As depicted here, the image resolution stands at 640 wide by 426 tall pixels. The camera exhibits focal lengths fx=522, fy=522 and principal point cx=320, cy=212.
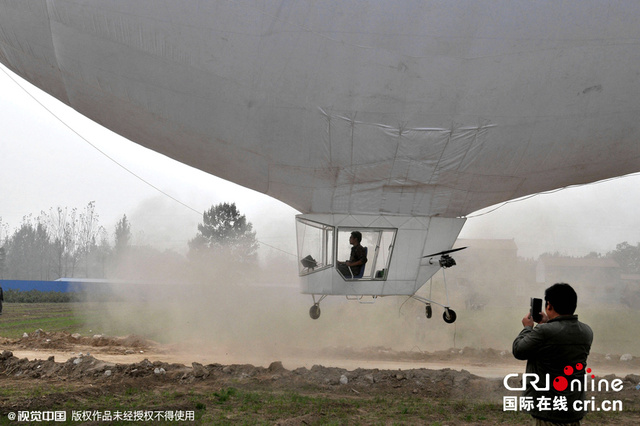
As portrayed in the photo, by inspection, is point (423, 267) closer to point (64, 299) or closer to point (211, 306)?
point (211, 306)

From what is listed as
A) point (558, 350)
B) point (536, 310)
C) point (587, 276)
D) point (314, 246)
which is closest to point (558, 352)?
point (558, 350)

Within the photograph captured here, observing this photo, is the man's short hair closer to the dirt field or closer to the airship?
the airship

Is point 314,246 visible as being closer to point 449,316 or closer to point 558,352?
point 449,316

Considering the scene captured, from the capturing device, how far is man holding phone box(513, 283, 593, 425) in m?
4.37

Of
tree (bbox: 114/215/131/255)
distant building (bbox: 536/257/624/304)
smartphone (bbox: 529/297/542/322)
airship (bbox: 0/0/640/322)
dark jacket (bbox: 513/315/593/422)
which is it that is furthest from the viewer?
tree (bbox: 114/215/131/255)

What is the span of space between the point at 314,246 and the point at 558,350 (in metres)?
7.26

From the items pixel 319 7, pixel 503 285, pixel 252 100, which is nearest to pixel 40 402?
pixel 252 100

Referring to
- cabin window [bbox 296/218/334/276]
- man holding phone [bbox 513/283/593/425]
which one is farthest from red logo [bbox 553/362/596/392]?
cabin window [bbox 296/218/334/276]

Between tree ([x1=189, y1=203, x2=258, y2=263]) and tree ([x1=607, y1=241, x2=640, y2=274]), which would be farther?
tree ([x1=189, y1=203, x2=258, y2=263])

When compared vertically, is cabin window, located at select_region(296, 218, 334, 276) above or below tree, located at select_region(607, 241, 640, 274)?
below

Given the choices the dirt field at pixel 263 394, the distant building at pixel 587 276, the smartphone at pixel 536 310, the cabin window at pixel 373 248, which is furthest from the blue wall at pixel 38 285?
the smartphone at pixel 536 310

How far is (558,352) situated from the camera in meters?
4.38

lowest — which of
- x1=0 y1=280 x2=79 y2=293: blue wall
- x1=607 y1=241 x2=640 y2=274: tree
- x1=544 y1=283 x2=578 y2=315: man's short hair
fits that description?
x1=0 y1=280 x2=79 y2=293: blue wall

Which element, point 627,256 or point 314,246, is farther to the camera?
point 627,256
